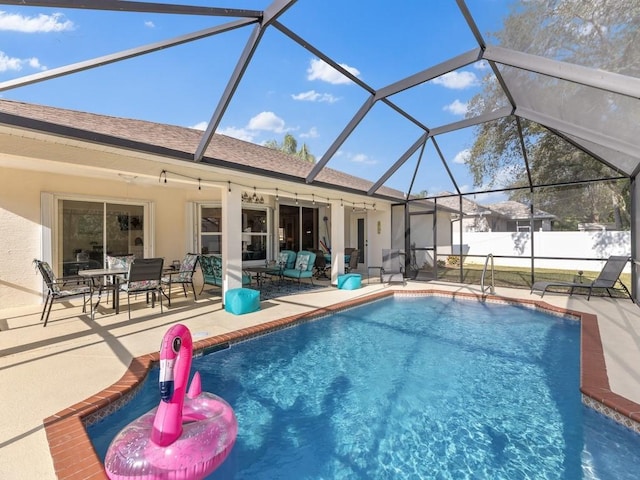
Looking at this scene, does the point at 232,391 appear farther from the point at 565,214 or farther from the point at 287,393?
the point at 565,214

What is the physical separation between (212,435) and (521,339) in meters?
5.49

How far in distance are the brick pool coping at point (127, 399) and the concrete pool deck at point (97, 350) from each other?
0.07 feet

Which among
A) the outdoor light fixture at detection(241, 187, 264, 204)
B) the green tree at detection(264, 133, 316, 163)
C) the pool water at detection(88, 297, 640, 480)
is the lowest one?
the pool water at detection(88, 297, 640, 480)

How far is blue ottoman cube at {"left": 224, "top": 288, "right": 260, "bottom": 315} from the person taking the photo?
6320 millimetres

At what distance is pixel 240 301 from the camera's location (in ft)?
20.8

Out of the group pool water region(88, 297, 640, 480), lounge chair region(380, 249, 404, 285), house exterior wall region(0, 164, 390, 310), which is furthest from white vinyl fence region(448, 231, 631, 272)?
house exterior wall region(0, 164, 390, 310)

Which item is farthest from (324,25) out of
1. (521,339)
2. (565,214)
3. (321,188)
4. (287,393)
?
(565,214)

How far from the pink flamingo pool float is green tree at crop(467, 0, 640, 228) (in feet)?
15.4

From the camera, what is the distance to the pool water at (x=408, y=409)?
2627 millimetres

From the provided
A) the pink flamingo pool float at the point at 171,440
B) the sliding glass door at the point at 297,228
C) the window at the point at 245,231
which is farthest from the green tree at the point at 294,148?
the pink flamingo pool float at the point at 171,440

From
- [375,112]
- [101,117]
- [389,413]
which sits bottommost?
[389,413]

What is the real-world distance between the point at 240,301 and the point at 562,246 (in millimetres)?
14105

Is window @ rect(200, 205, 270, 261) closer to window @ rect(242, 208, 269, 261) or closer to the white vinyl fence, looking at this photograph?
window @ rect(242, 208, 269, 261)

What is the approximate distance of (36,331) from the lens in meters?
4.95
